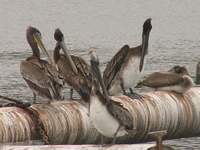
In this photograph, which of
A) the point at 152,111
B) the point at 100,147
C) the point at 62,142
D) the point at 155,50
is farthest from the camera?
the point at 155,50

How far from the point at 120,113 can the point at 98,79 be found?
574mm

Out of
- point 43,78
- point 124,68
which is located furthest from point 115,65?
point 43,78

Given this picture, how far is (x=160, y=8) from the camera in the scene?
47969 mm

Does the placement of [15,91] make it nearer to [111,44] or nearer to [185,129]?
[185,129]

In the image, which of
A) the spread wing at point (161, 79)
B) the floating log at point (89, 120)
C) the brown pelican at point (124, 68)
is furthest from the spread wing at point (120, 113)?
the spread wing at point (161, 79)

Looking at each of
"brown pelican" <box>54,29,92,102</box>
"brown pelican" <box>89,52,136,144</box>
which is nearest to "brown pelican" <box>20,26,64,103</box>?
"brown pelican" <box>54,29,92,102</box>

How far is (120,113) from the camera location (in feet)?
27.1

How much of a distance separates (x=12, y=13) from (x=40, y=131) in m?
37.6

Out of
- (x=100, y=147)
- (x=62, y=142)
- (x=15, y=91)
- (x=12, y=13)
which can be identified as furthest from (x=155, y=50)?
(x=12, y=13)

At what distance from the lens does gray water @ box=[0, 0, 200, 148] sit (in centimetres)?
2079

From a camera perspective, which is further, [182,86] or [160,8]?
[160,8]

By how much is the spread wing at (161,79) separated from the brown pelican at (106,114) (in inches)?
109

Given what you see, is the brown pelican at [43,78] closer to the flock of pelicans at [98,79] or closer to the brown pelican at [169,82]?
the flock of pelicans at [98,79]

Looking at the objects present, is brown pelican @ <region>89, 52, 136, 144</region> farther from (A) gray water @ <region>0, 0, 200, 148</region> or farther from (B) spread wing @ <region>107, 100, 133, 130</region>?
(A) gray water @ <region>0, 0, 200, 148</region>
